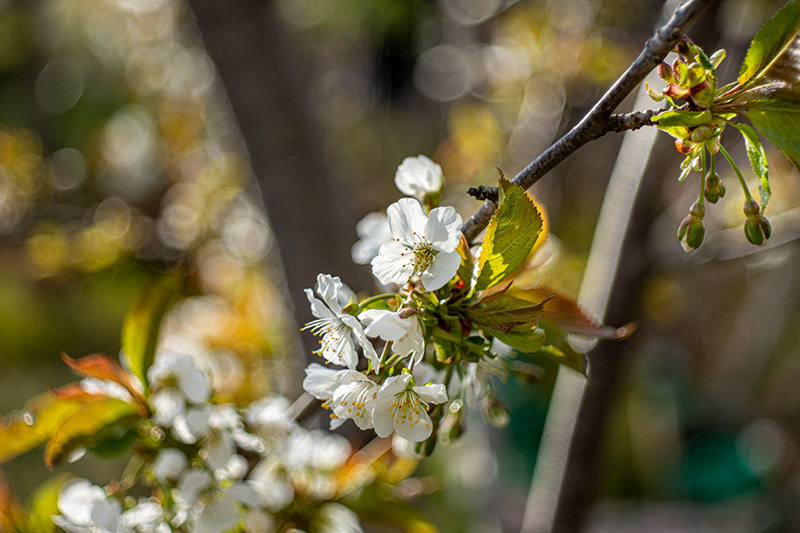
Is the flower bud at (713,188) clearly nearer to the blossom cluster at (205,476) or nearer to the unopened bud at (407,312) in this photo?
the unopened bud at (407,312)

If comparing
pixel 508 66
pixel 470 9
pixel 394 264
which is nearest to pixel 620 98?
pixel 394 264

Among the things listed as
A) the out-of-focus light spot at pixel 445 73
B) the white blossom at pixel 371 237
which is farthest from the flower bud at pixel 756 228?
the out-of-focus light spot at pixel 445 73

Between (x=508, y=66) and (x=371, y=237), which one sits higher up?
(x=508, y=66)

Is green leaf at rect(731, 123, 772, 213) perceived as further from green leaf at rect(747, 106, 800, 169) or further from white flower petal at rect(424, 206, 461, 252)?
white flower petal at rect(424, 206, 461, 252)

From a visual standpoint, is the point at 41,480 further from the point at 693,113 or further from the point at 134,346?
the point at 693,113

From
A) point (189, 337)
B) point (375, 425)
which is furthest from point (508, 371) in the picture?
point (189, 337)

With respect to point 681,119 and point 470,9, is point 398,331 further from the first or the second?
point 470,9

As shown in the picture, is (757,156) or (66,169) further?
(66,169)
